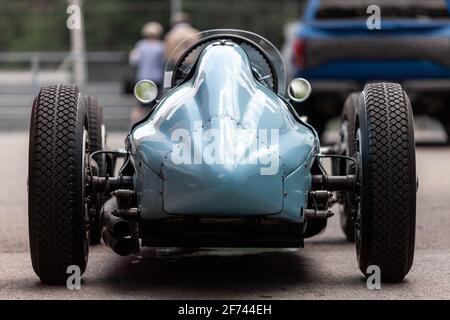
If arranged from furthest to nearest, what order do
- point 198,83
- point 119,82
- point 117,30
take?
point 117,30, point 119,82, point 198,83

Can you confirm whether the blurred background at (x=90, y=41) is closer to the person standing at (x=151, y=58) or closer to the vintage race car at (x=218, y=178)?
the person standing at (x=151, y=58)

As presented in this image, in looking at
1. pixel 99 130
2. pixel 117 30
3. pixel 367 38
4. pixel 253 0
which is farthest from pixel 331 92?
pixel 253 0

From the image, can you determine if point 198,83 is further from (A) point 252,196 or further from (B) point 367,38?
(B) point 367,38

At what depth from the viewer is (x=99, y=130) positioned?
333 inches

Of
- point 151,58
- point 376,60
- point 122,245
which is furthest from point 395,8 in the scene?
point 122,245

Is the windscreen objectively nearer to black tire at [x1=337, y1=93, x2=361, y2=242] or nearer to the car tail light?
the car tail light

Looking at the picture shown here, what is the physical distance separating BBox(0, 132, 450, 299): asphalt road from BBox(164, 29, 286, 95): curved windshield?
3.42ft

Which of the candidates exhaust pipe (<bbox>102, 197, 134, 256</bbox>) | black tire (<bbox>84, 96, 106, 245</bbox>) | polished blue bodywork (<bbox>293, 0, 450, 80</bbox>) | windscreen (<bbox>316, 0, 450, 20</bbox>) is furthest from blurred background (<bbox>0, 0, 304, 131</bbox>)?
exhaust pipe (<bbox>102, 197, 134, 256</bbox>)

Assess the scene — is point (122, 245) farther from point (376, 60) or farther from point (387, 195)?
point (376, 60)

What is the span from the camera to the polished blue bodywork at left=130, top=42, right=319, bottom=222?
6.18 m

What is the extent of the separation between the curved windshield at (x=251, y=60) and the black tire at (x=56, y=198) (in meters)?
1.41

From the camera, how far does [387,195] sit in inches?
259

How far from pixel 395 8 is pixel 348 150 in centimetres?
916
